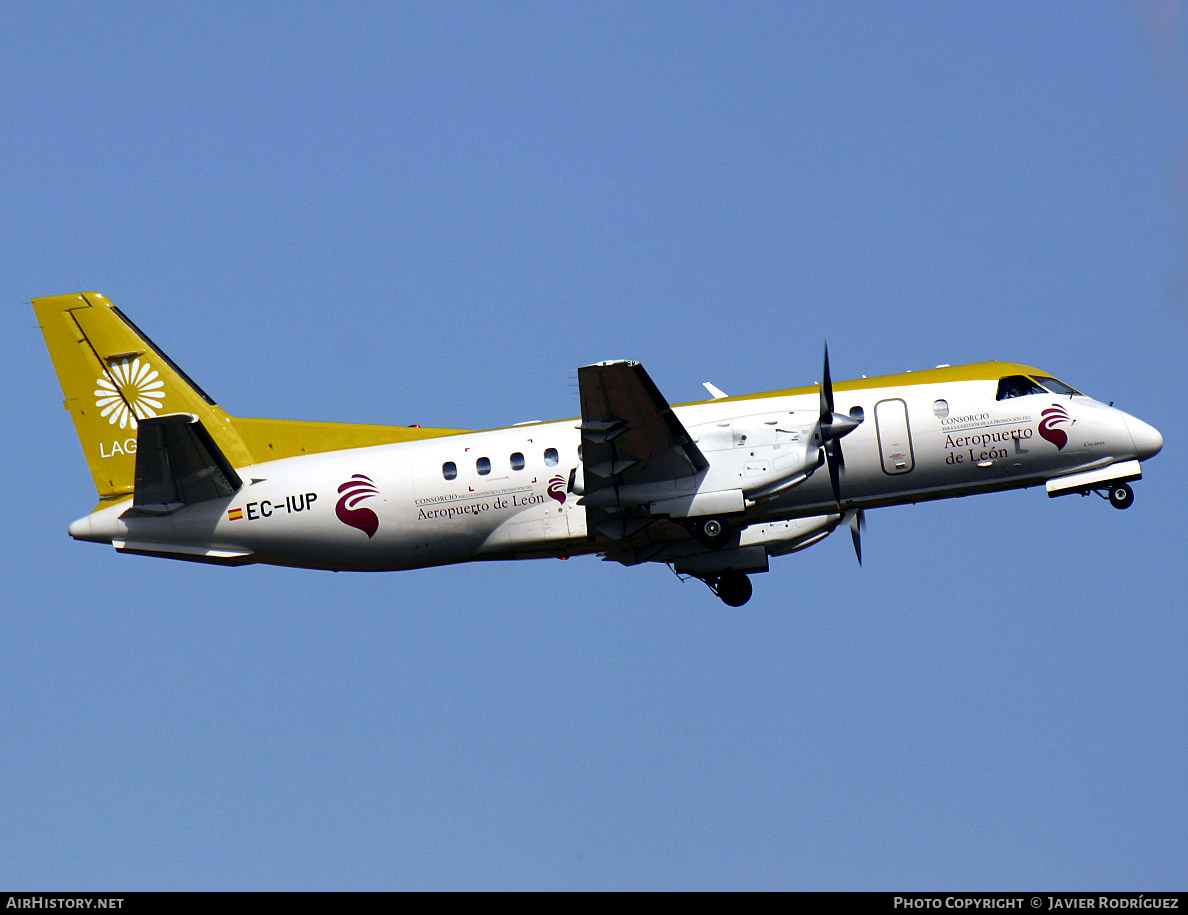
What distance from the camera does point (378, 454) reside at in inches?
839

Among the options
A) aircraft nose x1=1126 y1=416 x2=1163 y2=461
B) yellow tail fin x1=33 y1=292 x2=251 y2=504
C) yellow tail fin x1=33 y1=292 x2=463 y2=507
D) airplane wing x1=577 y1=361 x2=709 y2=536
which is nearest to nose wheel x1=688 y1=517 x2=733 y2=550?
airplane wing x1=577 y1=361 x2=709 y2=536

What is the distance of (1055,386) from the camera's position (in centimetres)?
2186

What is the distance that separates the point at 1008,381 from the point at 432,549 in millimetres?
9586

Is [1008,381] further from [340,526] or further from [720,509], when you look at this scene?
[340,526]

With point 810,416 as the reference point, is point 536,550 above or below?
below

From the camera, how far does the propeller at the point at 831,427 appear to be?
19.8 metres

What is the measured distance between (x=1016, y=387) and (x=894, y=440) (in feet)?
7.80

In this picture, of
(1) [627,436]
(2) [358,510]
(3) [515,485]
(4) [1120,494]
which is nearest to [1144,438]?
Answer: (4) [1120,494]

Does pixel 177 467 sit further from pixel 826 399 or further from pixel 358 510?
pixel 826 399

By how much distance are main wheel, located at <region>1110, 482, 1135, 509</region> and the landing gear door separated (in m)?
3.43
